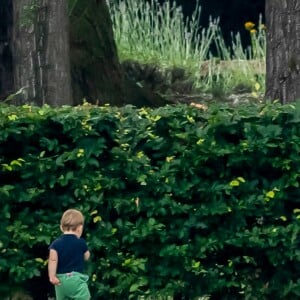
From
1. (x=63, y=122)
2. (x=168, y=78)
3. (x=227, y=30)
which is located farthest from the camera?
(x=227, y=30)

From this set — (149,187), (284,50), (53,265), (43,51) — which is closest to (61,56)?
(43,51)

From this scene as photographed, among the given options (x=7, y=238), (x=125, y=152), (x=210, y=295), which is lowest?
(x=210, y=295)

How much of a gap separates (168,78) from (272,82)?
6.39 metres

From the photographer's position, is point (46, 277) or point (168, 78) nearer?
point (46, 277)

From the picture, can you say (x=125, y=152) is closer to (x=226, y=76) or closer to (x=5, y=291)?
(x=5, y=291)

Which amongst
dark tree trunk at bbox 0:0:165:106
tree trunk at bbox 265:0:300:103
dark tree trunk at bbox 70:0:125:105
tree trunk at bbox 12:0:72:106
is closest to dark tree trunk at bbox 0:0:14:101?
dark tree trunk at bbox 0:0:165:106

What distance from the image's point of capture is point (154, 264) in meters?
9.92

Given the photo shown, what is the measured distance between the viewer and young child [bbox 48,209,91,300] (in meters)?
8.77

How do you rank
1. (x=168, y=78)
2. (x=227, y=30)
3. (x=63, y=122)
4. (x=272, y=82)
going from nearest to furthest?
(x=63, y=122) < (x=272, y=82) < (x=168, y=78) < (x=227, y=30)

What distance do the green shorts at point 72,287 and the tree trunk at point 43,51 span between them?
3.64m

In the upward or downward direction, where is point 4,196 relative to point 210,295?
upward

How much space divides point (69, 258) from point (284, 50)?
352cm

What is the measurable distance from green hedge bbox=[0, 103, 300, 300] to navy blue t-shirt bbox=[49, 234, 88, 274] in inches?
32.9

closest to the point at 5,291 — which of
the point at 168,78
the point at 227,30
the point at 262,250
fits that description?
the point at 262,250
